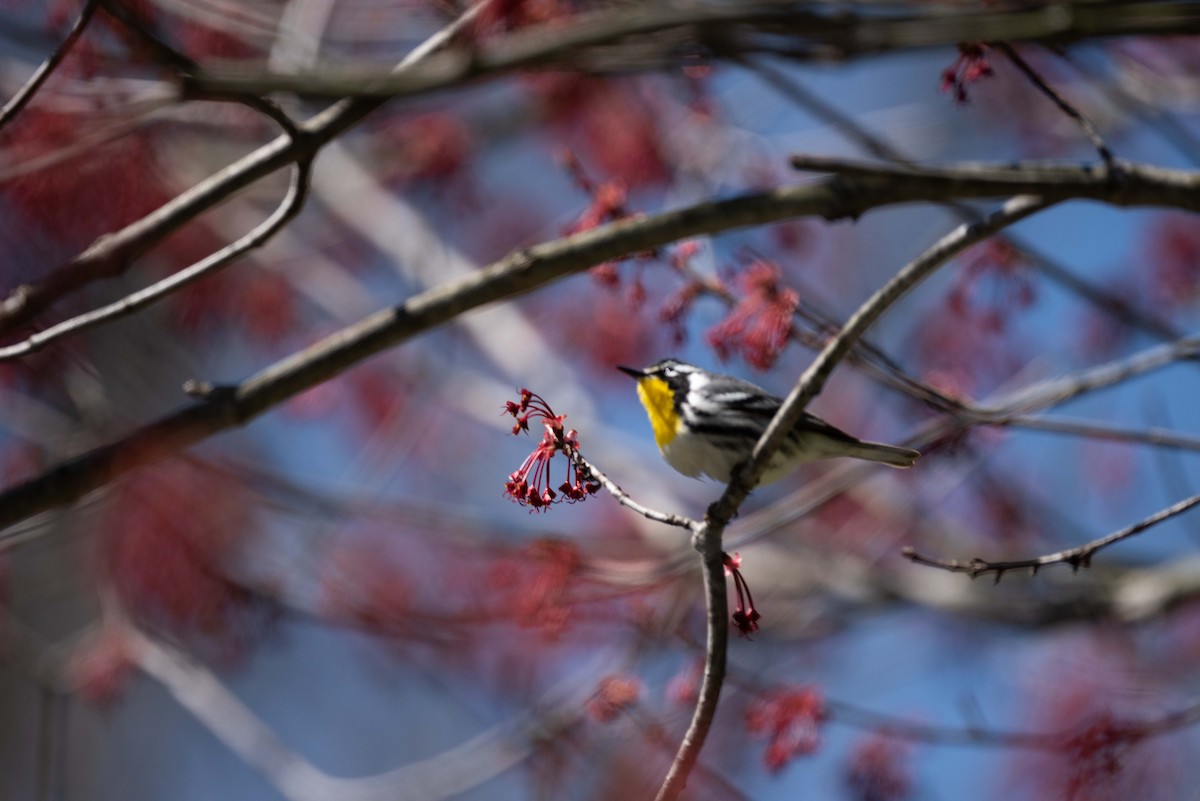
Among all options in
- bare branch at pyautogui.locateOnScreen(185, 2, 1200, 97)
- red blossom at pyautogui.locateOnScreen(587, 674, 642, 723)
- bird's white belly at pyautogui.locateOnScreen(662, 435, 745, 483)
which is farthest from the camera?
bird's white belly at pyautogui.locateOnScreen(662, 435, 745, 483)

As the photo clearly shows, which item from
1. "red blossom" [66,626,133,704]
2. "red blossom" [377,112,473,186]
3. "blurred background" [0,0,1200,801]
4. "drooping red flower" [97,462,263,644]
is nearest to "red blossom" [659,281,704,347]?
"blurred background" [0,0,1200,801]

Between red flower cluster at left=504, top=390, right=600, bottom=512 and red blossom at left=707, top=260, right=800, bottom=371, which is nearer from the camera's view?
red flower cluster at left=504, top=390, right=600, bottom=512

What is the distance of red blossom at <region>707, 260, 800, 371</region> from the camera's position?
3.30 m

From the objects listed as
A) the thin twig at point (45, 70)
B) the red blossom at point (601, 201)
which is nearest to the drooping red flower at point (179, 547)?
the red blossom at point (601, 201)

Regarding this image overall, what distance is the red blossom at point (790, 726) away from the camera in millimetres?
3666

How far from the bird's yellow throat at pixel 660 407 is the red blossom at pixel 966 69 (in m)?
1.59

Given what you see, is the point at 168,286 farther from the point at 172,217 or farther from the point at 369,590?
the point at 369,590

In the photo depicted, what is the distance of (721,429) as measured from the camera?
12.5 feet

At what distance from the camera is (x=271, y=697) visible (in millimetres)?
9734

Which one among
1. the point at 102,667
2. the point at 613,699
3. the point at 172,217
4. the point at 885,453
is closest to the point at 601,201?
the point at 885,453

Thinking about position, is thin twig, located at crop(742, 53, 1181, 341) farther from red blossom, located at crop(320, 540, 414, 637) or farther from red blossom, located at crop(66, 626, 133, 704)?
red blossom, located at crop(66, 626, 133, 704)

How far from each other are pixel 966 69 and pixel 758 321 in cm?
95

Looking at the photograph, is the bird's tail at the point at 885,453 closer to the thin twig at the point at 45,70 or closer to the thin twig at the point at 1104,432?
the thin twig at the point at 1104,432

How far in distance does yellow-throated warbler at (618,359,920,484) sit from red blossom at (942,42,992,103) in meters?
1.13
